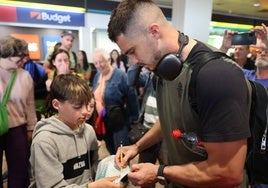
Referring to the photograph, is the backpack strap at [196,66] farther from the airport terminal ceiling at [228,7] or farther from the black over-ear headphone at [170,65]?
the airport terminal ceiling at [228,7]

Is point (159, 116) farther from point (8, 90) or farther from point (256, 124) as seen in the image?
point (8, 90)

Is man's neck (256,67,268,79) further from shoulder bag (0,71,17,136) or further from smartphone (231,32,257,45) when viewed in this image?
shoulder bag (0,71,17,136)

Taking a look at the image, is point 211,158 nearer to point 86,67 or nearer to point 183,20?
point 183,20

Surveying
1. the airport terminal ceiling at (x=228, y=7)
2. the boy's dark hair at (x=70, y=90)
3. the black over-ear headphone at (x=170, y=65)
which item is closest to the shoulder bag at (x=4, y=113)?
the boy's dark hair at (x=70, y=90)

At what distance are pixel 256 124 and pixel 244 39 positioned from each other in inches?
56.1

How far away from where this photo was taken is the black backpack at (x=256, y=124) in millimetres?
960

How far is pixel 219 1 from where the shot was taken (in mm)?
9281

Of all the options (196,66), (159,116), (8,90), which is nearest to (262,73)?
(159,116)

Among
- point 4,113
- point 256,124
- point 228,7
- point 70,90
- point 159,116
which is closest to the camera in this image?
point 256,124

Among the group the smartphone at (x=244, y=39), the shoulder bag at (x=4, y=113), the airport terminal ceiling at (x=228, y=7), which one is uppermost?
the airport terminal ceiling at (x=228, y=7)

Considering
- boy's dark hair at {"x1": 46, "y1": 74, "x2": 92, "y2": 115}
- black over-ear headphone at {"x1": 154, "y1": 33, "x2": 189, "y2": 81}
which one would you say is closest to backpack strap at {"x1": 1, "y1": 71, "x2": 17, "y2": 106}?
boy's dark hair at {"x1": 46, "y1": 74, "x2": 92, "y2": 115}

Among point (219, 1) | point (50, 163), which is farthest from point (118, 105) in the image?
point (219, 1)

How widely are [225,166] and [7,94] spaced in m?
2.12

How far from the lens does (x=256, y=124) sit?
1.13 meters
